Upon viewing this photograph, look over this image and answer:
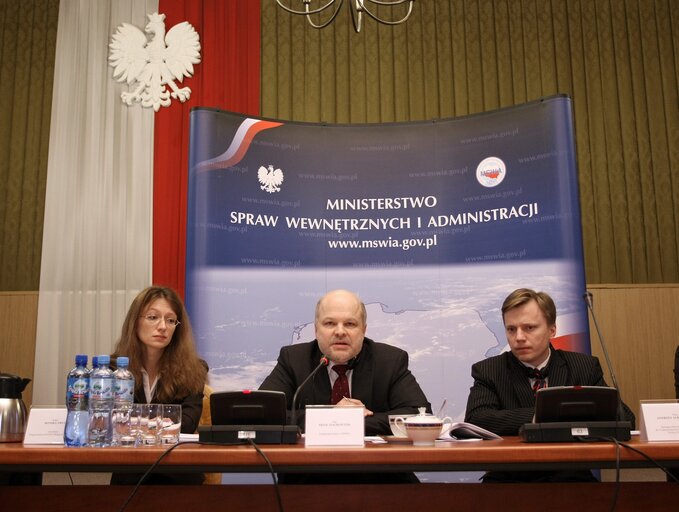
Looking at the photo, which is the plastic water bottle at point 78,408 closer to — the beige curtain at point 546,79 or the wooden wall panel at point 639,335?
the wooden wall panel at point 639,335

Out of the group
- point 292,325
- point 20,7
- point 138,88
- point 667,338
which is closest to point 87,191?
point 138,88

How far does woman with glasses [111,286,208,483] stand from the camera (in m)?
2.71

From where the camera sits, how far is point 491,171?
4074mm

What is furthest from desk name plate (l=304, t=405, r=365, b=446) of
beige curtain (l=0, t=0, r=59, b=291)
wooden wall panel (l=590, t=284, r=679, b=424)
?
beige curtain (l=0, t=0, r=59, b=291)

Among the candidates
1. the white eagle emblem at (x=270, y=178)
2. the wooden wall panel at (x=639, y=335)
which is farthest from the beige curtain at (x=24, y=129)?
the white eagle emblem at (x=270, y=178)

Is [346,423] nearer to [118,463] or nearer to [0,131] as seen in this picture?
[118,463]

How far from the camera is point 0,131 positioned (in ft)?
19.1

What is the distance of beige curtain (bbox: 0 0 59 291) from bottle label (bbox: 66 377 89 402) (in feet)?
13.3

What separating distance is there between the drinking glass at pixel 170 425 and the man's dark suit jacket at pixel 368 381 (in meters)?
0.88

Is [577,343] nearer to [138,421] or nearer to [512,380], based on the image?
[512,380]

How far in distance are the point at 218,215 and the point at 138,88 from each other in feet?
6.72

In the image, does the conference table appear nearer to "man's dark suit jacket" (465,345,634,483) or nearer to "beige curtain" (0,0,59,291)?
"man's dark suit jacket" (465,345,634,483)

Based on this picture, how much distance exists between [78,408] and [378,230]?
2570mm

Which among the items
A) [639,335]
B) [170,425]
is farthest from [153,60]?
[639,335]
